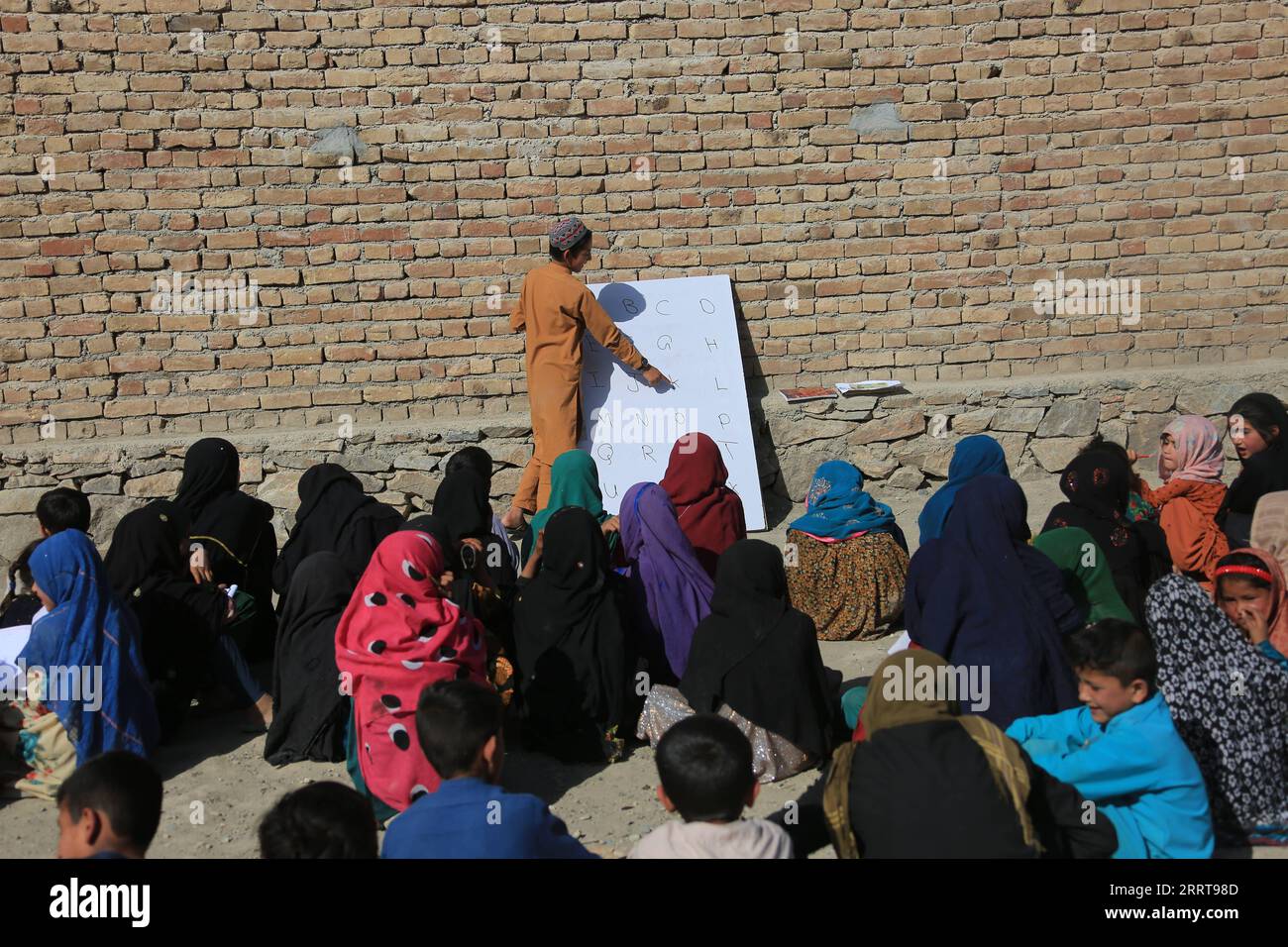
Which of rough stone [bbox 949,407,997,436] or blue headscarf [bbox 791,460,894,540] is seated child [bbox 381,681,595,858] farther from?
rough stone [bbox 949,407,997,436]

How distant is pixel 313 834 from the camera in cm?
248

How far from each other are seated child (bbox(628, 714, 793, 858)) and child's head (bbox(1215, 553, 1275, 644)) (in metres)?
1.99

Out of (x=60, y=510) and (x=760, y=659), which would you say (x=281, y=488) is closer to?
(x=60, y=510)

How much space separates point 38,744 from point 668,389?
3.98 meters

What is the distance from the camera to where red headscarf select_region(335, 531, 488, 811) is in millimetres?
3900

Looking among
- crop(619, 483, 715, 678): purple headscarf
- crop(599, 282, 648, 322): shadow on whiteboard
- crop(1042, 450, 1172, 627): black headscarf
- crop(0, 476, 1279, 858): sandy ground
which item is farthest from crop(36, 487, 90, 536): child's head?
crop(1042, 450, 1172, 627): black headscarf

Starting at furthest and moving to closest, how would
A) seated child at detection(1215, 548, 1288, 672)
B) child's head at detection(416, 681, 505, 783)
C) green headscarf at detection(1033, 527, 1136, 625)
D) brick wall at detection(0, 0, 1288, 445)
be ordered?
brick wall at detection(0, 0, 1288, 445) → green headscarf at detection(1033, 527, 1136, 625) → seated child at detection(1215, 548, 1288, 672) → child's head at detection(416, 681, 505, 783)

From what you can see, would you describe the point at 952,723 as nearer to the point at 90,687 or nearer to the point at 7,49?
the point at 90,687

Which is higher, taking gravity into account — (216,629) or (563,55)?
(563,55)

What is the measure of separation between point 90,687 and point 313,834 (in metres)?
2.08

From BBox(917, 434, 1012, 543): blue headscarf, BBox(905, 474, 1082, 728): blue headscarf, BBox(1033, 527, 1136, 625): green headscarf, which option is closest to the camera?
BBox(905, 474, 1082, 728): blue headscarf

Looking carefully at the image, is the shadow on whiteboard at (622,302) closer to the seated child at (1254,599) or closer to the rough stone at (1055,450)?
the rough stone at (1055,450)

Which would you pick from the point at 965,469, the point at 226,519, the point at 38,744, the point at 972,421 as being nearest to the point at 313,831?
the point at 38,744
